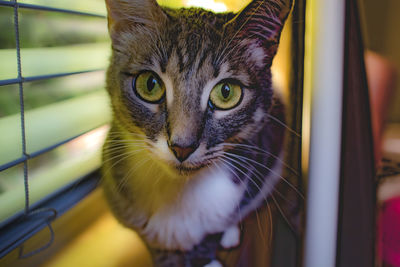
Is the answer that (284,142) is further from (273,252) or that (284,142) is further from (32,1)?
(32,1)

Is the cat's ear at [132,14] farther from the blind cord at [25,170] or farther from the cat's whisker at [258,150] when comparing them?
the cat's whisker at [258,150]

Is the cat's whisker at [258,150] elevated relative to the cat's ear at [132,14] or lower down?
lower down

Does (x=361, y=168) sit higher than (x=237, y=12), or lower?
lower

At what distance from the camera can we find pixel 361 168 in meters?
0.62

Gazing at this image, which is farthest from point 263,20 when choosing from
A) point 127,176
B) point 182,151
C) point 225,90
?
point 127,176

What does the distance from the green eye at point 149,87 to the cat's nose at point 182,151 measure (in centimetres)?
9

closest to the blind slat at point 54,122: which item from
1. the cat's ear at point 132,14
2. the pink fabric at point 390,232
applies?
the cat's ear at point 132,14

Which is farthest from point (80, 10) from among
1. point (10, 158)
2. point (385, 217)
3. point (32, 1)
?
point (385, 217)

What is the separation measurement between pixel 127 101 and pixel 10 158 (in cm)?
21

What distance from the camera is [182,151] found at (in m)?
0.51

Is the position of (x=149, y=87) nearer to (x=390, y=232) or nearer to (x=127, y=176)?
(x=127, y=176)

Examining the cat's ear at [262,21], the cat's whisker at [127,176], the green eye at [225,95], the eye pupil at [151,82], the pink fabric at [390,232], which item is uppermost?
the cat's ear at [262,21]

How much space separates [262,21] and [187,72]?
16 cm

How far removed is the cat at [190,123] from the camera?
53cm
